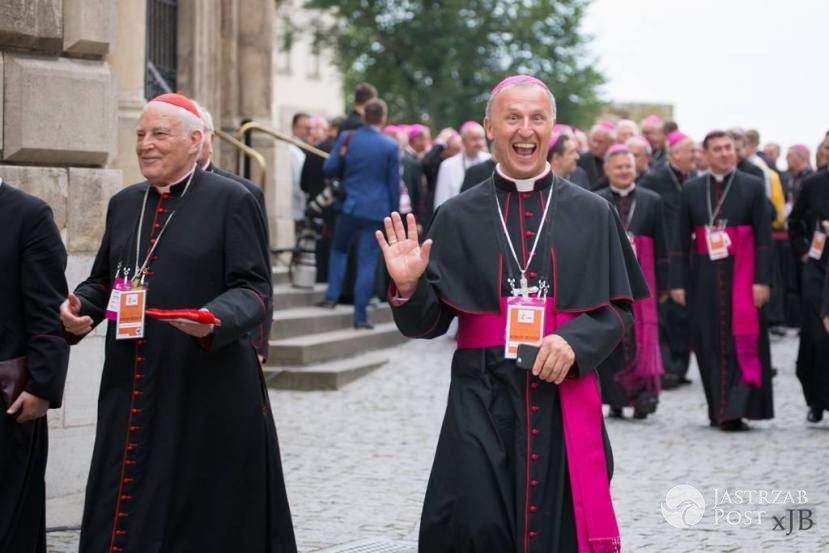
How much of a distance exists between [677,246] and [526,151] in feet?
23.4

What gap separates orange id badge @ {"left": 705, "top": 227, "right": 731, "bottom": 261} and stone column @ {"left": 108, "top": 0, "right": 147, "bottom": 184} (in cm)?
414

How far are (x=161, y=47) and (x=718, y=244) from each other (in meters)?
5.56

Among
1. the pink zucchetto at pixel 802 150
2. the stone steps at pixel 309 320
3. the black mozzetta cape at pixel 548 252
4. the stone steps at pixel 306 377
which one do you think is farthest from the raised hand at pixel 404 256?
the pink zucchetto at pixel 802 150

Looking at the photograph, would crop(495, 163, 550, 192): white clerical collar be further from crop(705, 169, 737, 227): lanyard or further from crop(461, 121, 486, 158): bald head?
crop(461, 121, 486, 158): bald head

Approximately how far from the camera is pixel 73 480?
8.44 metres

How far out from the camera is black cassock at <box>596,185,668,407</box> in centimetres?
1215

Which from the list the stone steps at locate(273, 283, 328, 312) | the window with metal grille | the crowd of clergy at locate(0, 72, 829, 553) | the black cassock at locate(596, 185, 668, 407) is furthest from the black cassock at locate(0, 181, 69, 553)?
the stone steps at locate(273, 283, 328, 312)

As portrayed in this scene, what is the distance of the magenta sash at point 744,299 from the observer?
39.9 feet

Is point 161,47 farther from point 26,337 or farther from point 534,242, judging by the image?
point 534,242

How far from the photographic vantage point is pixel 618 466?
1016cm

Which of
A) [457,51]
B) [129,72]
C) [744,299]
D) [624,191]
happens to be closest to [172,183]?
[129,72]

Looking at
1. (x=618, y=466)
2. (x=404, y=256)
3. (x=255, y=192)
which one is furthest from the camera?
(x=618, y=466)

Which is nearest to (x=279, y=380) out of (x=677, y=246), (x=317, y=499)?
(x=677, y=246)

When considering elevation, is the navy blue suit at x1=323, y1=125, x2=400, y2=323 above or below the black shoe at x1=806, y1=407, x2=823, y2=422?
above
